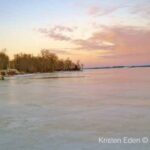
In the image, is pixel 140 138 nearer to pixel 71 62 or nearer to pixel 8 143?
pixel 8 143

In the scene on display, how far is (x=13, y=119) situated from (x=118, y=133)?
317 centimetres

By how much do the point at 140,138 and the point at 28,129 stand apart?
245 cm

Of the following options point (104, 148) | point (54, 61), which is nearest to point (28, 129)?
point (104, 148)

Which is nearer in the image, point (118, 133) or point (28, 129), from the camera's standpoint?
point (118, 133)

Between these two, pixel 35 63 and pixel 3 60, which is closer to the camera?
pixel 3 60

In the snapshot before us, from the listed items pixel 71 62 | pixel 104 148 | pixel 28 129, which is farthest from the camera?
pixel 71 62

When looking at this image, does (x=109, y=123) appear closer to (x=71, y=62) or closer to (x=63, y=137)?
(x=63, y=137)

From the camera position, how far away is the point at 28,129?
6.68 m

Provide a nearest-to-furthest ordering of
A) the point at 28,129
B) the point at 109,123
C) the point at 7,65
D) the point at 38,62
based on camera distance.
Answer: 1. the point at 28,129
2. the point at 109,123
3. the point at 7,65
4. the point at 38,62

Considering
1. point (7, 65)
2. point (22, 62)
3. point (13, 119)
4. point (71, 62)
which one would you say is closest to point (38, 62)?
point (22, 62)

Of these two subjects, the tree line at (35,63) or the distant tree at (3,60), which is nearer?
the distant tree at (3,60)

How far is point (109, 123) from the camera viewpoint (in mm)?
7168

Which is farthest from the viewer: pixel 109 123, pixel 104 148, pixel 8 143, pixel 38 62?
pixel 38 62

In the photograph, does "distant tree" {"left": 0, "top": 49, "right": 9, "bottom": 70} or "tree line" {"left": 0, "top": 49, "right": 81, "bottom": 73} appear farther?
"tree line" {"left": 0, "top": 49, "right": 81, "bottom": 73}
